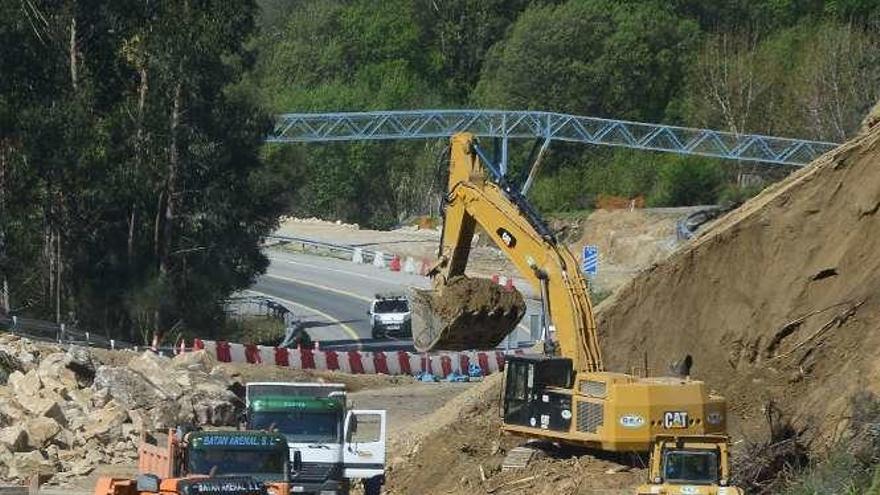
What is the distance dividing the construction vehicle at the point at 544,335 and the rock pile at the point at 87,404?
7563 mm

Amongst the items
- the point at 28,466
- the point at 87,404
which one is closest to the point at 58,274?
the point at 87,404

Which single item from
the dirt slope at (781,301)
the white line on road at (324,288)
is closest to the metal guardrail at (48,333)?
the dirt slope at (781,301)

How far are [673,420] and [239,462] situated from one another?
6728mm

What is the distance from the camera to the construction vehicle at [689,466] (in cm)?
2434

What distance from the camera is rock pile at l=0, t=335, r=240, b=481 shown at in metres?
34.0

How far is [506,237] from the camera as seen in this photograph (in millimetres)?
30672

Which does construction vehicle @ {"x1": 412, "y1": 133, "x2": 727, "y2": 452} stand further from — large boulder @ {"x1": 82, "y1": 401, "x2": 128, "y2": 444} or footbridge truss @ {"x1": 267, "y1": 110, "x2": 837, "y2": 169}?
footbridge truss @ {"x1": 267, "y1": 110, "x2": 837, "y2": 169}

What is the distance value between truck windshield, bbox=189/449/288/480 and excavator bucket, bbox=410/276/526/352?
659cm

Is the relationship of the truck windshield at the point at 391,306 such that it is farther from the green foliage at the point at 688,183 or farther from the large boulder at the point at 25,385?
the green foliage at the point at 688,183

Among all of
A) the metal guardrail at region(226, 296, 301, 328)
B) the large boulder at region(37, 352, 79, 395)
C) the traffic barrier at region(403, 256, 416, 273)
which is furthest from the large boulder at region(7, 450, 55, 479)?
the traffic barrier at region(403, 256, 416, 273)

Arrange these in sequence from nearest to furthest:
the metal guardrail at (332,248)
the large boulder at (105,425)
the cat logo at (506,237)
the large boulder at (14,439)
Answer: the cat logo at (506,237), the large boulder at (14,439), the large boulder at (105,425), the metal guardrail at (332,248)

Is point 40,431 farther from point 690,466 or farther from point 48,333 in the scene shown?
point 48,333

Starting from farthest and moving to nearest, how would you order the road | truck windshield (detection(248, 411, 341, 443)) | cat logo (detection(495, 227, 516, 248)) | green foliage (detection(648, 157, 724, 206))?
green foliage (detection(648, 157, 724, 206)), the road, cat logo (detection(495, 227, 516, 248)), truck windshield (detection(248, 411, 341, 443))

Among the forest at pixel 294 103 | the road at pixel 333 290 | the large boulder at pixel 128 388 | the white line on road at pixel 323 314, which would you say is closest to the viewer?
the large boulder at pixel 128 388
